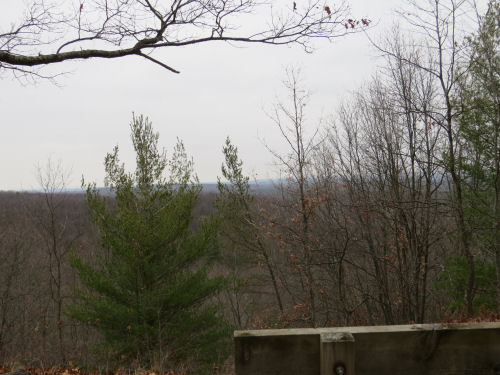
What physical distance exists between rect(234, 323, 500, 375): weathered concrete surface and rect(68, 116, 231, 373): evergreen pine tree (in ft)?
33.3

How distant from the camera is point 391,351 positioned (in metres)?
1.70

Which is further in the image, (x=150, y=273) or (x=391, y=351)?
(x=150, y=273)

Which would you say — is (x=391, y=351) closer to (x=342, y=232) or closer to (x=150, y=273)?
(x=342, y=232)

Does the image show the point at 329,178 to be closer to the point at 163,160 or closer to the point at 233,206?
the point at 163,160

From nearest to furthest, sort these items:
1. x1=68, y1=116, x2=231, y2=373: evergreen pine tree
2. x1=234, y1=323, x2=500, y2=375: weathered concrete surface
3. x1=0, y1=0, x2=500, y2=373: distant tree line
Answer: x1=234, y1=323, x2=500, y2=375: weathered concrete surface
x1=0, y1=0, x2=500, y2=373: distant tree line
x1=68, y1=116, x2=231, y2=373: evergreen pine tree

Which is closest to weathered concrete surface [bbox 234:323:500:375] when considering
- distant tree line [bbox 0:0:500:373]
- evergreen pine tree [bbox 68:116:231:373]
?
distant tree line [bbox 0:0:500:373]

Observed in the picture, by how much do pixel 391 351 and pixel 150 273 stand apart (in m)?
11.2

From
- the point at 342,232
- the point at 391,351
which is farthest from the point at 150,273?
the point at 391,351

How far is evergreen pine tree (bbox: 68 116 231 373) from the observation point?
1165 centimetres

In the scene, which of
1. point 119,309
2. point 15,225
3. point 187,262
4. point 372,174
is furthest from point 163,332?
point 15,225

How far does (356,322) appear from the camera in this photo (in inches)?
399

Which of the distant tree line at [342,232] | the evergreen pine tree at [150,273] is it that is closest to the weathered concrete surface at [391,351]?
the distant tree line at [342,232]

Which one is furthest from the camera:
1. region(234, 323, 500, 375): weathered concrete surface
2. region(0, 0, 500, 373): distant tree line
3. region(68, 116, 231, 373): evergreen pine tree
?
region(68, 116, 231, 373): evergreen pine tree

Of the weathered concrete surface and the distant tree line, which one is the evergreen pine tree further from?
the weathered concrete surface
